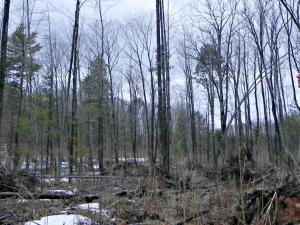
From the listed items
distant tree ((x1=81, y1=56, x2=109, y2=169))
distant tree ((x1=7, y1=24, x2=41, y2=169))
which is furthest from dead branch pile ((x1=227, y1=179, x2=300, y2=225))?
distant tree ((x1=81, y1=56, x2=109, y2=169))

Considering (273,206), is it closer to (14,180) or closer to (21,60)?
(14,180)

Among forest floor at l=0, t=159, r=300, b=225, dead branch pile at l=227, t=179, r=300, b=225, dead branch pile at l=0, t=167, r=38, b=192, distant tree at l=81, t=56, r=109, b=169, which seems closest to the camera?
dead branch pile at l=227, t=179, r=300, b=225

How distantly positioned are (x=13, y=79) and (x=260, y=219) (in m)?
32.5

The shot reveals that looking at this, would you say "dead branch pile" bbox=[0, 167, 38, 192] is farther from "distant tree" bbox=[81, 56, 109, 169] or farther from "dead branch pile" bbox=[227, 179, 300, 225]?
"distant tree" bbox=[81, 56, 109, 169]

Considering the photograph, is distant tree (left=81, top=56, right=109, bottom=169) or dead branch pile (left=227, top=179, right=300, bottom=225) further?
distant tree (left=81, top=56, right=109, bottom=169)

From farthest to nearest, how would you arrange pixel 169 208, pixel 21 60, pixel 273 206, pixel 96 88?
1. pixel 96 88
2. pixel 21 60
3. pixel 169 208
4. pixel 273 206

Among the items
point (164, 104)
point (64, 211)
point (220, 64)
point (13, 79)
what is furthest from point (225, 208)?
point (13, 79)

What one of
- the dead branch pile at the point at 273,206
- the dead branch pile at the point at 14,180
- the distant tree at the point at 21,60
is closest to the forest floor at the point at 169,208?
the dead branch pile at the point at 273,206

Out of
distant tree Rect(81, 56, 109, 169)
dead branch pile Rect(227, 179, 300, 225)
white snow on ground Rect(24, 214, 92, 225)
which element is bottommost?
white snow on ground Rect(24, 214, 92, 225)

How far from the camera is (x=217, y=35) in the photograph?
983 inches

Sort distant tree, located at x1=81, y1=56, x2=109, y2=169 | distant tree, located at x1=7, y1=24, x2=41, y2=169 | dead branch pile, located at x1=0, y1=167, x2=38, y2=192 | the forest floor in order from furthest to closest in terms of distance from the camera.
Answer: distant tree, located at x1=81, y1=56, x2=109, y2=169, distant tree, located at x1=7, y1=24, x2=41, y2=169, dead branch pile, located at x1=0, y1=167, x2=38, y2=192, the forest floor

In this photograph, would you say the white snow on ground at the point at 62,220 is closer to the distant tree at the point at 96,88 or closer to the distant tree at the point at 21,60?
the distant tree at the point at 21,60

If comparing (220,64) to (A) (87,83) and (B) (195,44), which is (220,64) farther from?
(A) (87,83)

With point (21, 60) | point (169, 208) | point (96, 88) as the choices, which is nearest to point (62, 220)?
point (169, 208)
